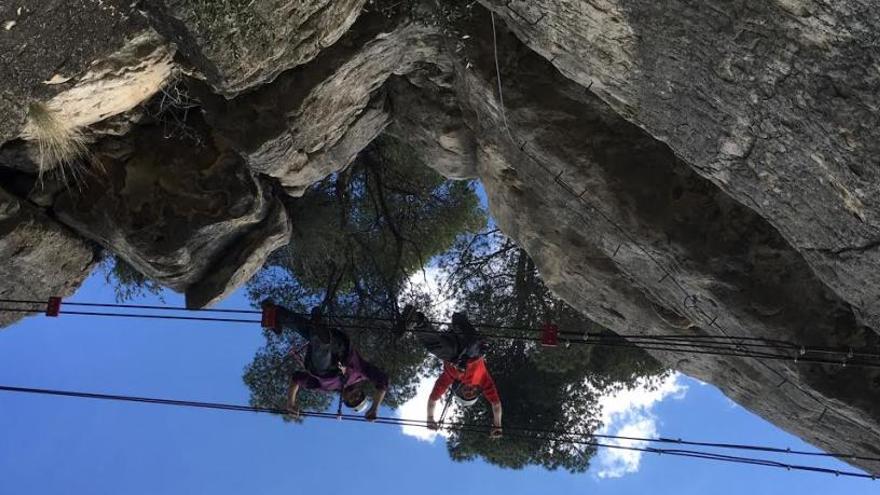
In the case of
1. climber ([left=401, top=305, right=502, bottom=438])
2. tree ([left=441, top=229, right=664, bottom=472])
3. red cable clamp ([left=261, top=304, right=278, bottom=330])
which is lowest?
tree ([left=441, top=229, right=664, bottom=472])

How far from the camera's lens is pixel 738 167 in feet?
18.2

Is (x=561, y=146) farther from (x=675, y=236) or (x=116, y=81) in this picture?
(x=116, y=81)

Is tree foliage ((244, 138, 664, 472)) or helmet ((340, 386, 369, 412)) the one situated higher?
helmet ((340, 386, 369, 412))

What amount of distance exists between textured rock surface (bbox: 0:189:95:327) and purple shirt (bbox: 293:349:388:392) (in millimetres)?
3825

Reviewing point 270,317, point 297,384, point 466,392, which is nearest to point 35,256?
point 270,317

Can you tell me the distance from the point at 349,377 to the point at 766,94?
7451 millimetres

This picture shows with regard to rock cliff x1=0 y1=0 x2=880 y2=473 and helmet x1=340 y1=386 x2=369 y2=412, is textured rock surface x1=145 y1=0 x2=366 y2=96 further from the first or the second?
helmet x1=340 y1=386 x2=369 y2=412

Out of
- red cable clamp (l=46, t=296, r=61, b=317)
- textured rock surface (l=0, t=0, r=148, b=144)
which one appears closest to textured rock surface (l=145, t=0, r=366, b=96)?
textured rock surface (l=0, t=0, r=148, b=144)

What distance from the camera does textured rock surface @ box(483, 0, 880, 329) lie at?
14.0 feet

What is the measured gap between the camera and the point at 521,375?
17.4 m

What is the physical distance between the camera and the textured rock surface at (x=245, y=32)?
541 centimetres

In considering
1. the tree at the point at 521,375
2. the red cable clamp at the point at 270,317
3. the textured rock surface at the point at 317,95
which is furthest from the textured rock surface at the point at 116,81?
the tree at the point at 521,375

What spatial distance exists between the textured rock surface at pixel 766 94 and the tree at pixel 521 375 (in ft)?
35.5

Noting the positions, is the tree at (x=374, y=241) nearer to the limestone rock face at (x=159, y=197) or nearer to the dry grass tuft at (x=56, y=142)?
the limestone rock face at (x=159, y=197)
